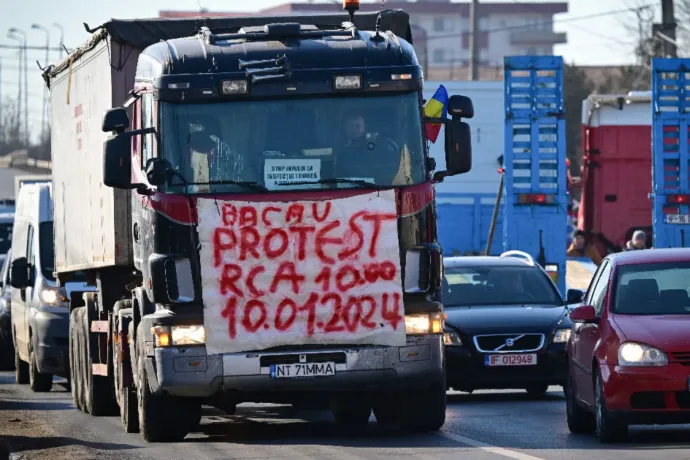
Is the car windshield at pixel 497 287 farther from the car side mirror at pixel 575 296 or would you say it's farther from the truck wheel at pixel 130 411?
the truck wheel at pixel 130 411

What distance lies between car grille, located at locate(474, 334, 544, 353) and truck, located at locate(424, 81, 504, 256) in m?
14.9

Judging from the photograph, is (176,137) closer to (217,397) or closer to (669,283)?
(217,397)

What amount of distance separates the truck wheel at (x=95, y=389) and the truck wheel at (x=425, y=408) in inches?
169

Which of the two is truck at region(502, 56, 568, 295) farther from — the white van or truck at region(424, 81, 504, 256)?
the white van

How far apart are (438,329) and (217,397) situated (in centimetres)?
181

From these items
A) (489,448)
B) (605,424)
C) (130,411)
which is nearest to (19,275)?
(130,411)

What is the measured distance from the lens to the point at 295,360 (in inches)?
516

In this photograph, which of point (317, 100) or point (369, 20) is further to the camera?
point (369, 20)

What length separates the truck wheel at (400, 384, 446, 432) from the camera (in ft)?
47.1

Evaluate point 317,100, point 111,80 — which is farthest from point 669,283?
point 111,80

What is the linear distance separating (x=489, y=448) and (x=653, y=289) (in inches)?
73.8

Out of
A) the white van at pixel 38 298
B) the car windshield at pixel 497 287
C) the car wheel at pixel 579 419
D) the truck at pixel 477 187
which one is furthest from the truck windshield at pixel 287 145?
the truck at pixel 477 187

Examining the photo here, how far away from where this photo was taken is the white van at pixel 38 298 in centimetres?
2155

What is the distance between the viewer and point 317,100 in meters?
13.2
